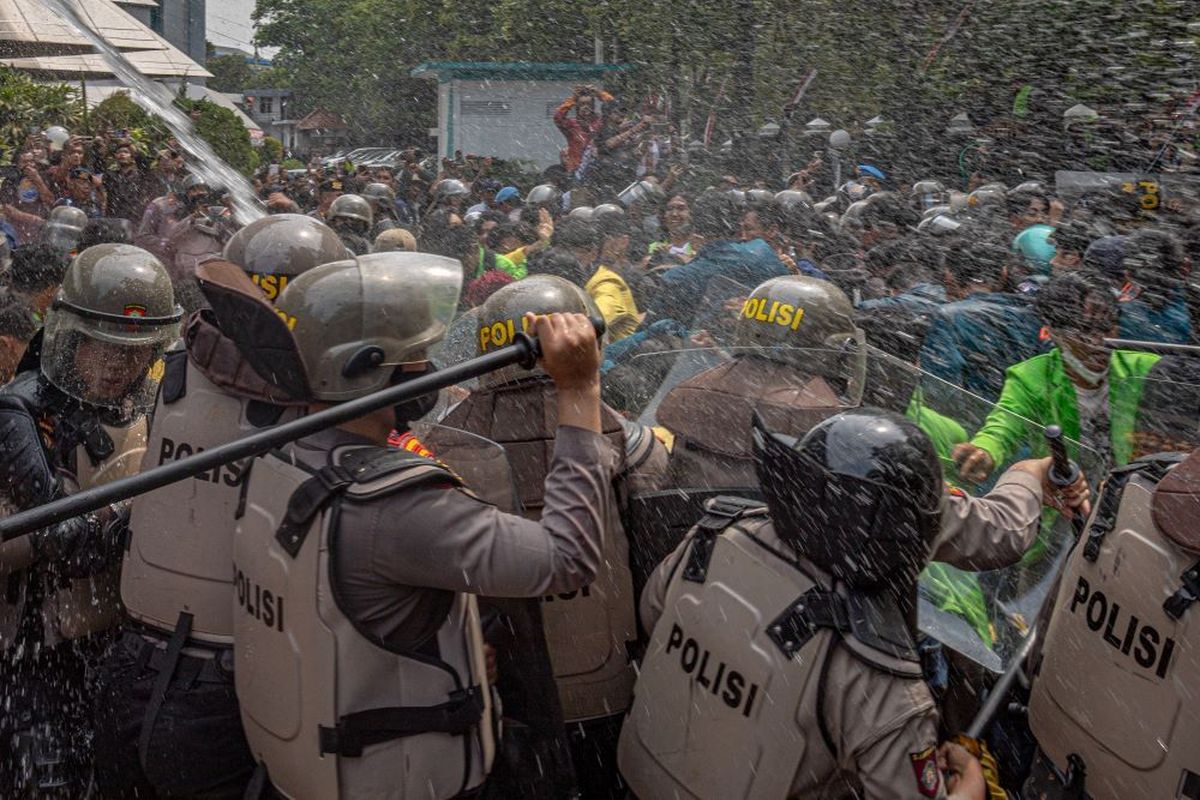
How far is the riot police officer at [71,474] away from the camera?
10.6 ft

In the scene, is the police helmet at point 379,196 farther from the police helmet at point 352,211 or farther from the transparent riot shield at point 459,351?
the transparent riot shield at point 459,351

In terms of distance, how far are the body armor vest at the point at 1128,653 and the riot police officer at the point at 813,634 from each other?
0.28 metres

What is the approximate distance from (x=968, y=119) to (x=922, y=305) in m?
10.9

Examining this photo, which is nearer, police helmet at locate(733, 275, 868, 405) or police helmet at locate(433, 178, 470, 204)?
police helmet at locate(733, 275, 868, 405)

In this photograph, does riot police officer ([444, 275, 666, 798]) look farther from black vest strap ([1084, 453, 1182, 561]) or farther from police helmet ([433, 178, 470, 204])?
police helmet ([433, 178, 470, 204])

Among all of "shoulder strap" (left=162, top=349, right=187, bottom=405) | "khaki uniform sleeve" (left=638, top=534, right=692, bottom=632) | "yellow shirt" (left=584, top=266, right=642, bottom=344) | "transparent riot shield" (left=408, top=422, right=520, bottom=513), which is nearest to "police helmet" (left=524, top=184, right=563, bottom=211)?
"yellow shirt" (left=584, top=266, right=642, bottom=344)

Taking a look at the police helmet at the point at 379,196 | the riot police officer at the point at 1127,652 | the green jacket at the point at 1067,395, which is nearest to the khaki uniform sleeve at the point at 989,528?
the riot police officer at the point at 1127,652

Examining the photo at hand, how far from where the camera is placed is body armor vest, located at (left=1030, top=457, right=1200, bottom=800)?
2301 mm

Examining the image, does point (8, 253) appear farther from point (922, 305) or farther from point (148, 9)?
point (148, 9)

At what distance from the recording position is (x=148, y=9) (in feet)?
148

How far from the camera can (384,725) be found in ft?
7.67

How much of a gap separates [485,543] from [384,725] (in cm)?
39

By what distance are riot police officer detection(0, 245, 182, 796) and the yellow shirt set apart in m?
2.96

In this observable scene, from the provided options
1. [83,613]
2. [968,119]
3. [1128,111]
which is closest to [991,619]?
[83,613]
